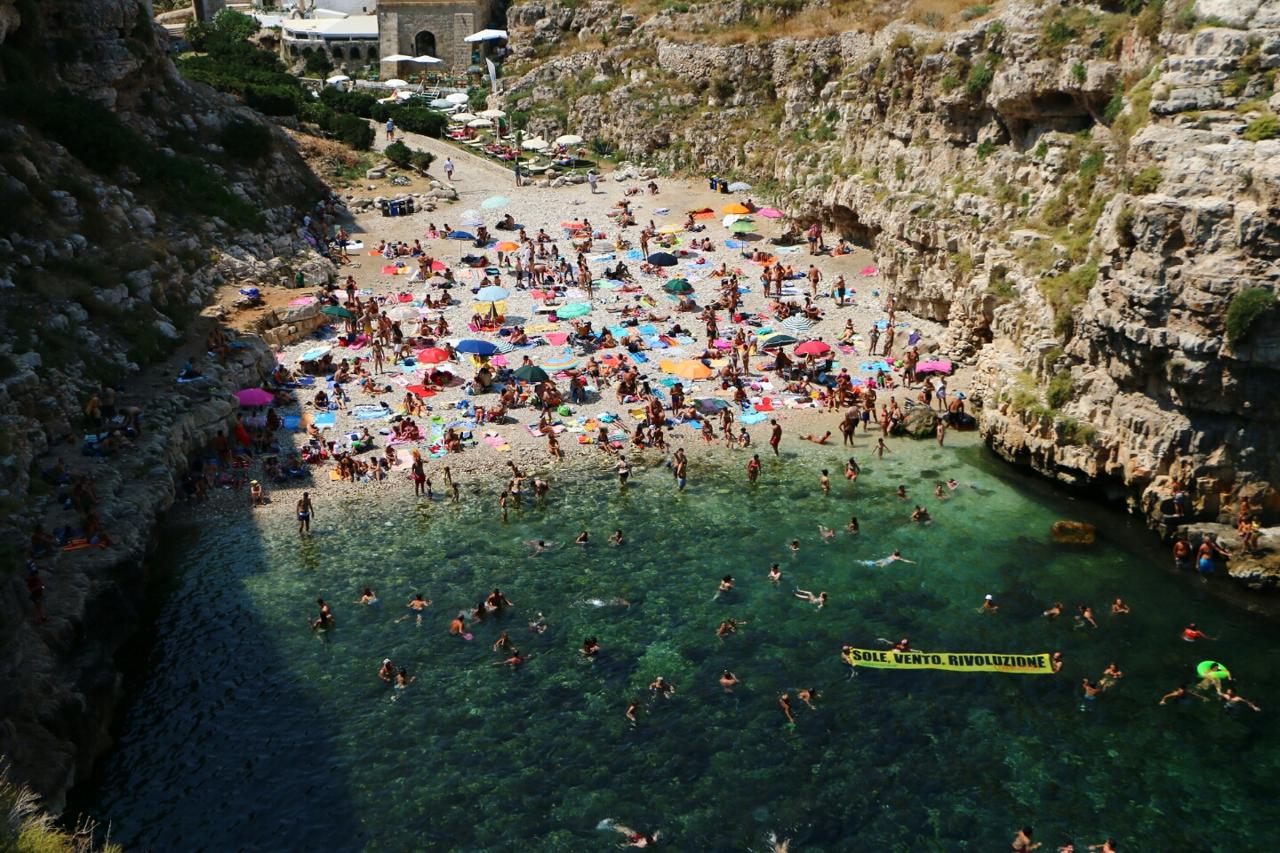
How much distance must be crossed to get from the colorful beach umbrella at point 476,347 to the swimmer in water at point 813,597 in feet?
54.8

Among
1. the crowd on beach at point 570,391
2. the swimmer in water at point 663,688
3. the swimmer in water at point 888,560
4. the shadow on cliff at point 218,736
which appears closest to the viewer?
the shadow on cliff at point 218,736

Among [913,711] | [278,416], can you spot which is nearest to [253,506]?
[278,416]

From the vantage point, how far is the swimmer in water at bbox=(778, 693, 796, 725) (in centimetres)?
2336

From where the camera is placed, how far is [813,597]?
90.3 feet

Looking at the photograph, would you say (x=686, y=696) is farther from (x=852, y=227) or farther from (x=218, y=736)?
(x=852, y=227)

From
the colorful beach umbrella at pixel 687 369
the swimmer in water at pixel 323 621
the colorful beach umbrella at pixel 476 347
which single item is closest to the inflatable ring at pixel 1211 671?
the colorful beach umbrella at pixel 687 369

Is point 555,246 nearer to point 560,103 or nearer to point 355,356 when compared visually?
point 355,356

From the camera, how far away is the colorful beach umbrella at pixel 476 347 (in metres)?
40.3

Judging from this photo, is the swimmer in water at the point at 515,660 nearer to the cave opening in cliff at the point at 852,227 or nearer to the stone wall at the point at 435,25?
the cave opening in cliff at the point at 852,227

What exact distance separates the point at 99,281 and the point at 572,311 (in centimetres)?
1621

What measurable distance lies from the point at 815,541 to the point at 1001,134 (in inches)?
755

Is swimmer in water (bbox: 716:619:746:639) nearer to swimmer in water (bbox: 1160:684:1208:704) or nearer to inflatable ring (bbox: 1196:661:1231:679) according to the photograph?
swimmer in water (bbox: 1160:684:1208:704)

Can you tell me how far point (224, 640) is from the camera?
87.4ft

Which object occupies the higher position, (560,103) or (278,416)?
(560,103)
